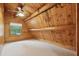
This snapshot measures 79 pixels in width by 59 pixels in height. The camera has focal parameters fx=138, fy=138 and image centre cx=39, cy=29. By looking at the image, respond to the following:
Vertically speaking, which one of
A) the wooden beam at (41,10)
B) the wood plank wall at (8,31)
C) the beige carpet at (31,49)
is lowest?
the beige carpet at (31,49)

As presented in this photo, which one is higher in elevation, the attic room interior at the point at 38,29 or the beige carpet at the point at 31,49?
the attic room interior at the point at 38,29

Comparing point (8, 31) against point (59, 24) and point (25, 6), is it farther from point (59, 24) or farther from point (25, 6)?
point (59, 24)

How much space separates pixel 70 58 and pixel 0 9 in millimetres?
817

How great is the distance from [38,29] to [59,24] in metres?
0.21

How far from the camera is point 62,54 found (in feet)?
4.33

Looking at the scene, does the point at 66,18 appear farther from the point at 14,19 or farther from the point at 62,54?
the point at 14,19

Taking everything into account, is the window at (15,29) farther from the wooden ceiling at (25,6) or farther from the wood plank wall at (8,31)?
the wooden ceiling at (25,6)

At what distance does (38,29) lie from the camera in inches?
51.7

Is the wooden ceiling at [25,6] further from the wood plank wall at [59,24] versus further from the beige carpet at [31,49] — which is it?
the beige carpet at [31,49]

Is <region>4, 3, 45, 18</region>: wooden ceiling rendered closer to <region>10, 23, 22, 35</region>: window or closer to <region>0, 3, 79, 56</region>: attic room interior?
<region>0, 3, 79, 56</region>: attic room interior

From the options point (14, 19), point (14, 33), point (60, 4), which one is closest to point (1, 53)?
point (14, 33)

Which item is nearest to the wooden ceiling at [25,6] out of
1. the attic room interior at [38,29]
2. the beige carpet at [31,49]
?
the attic room interior at [38,29]

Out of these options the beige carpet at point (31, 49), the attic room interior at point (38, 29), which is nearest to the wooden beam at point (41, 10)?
the attic room interior at point (38, 29)

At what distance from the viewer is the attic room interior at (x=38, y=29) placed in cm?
131
